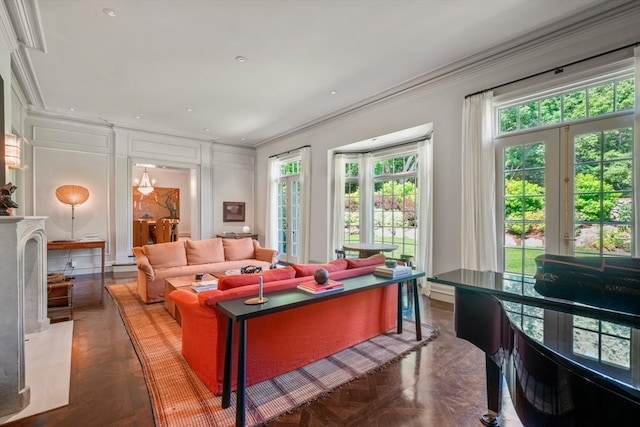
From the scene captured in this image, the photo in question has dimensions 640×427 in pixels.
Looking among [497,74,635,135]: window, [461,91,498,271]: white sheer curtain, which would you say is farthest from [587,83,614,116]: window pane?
[461,91,498,271]: white sheer curtain

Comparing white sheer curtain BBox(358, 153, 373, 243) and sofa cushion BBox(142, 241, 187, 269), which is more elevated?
white sheer curtain BBox(358, 153, 373, 243)

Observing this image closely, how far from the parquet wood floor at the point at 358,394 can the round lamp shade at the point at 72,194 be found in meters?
4.33

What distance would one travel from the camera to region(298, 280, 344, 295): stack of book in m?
2.34

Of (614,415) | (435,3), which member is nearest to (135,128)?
(435,3)

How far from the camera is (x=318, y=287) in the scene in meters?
2.37

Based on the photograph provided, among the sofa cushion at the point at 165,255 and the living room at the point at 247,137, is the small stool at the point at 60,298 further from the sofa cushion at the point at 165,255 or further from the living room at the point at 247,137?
the living room at the point at 247,137

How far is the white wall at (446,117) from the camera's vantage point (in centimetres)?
312

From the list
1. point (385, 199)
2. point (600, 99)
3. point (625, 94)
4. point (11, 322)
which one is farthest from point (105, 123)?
point (625, 94)

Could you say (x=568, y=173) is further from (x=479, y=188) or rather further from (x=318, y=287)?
(x=318, y=287)

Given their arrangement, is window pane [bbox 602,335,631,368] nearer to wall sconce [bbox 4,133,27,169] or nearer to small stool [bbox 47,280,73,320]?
wall sconce [bbox 4,133,27,169]

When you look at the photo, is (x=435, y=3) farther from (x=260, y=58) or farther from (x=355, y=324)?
(x=355, y=324)

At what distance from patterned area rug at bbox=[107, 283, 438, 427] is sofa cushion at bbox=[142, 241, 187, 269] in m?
1.30

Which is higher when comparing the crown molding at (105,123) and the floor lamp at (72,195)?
the crown molding at (105,123)

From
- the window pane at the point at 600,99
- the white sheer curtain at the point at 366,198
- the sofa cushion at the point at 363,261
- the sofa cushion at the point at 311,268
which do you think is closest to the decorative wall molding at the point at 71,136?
the white sheer curtain at the point at 366,198
